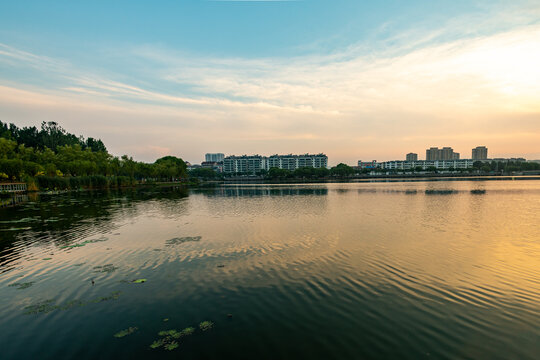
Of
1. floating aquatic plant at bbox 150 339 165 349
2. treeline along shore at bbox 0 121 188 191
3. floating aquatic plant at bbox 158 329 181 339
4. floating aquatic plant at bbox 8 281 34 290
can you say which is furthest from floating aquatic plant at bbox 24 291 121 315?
treeline along shore at bbox 0 121 188 191

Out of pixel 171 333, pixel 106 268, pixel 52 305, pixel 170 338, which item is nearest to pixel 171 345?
pixel 170 338

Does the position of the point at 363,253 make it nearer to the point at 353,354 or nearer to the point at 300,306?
the point at 300,306

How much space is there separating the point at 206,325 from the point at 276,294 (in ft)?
13.9

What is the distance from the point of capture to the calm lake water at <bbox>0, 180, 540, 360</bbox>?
940 centimetres

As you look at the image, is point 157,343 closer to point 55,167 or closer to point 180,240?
point 180,240

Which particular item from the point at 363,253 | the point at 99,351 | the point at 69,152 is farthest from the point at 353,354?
the point at 69,152

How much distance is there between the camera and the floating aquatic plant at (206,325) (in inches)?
413

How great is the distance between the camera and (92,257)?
2003cm

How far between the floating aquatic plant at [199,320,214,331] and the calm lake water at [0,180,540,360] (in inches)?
7.2

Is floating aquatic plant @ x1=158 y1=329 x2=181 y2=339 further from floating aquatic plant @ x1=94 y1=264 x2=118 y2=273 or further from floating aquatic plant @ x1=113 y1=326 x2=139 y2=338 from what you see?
floating aquatic plant @ x1=94 y1=264 x2=118 y2=273

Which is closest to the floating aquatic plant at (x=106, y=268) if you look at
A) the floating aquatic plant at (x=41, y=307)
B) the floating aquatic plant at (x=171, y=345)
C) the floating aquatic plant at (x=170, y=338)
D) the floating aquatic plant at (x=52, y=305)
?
the floating aquatic plant at (x=52, y=305)

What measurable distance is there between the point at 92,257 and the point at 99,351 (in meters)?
13.6

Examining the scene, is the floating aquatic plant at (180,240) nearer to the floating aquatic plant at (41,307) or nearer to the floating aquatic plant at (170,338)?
the floating aquatic plant at (41,307)

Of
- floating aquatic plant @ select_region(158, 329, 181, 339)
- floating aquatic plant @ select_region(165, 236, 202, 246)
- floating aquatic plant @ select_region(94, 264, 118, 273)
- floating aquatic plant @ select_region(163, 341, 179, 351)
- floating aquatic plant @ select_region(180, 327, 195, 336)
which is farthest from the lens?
floating aquatic plant @ select_region(165, 236, 202, 246)
